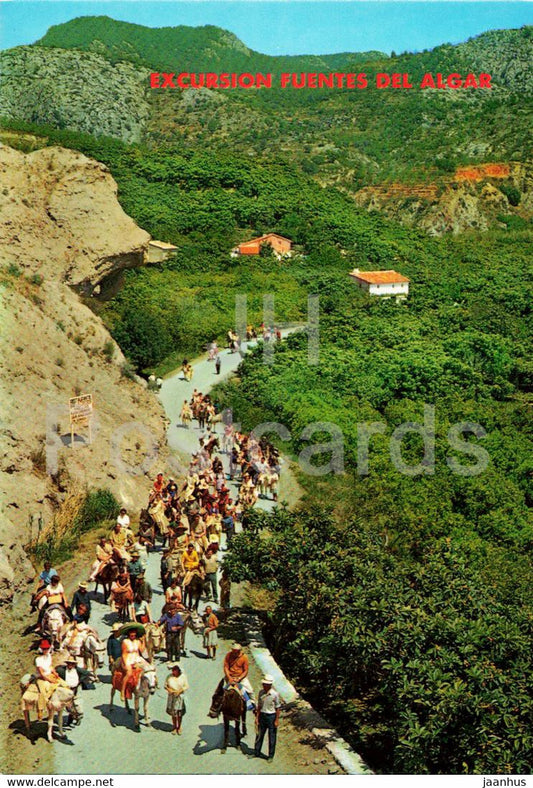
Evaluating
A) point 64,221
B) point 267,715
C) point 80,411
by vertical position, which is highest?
point 64,221

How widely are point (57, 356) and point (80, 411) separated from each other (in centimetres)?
181

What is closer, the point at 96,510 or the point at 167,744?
the point at 167,744

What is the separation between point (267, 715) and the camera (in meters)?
→ 13.6

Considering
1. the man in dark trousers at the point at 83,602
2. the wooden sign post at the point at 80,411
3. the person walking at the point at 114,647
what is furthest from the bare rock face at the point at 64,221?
the person walking at the point at 114,647

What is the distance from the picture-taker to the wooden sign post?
2217 cm

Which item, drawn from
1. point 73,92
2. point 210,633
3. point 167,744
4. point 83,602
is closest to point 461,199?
point 73,92

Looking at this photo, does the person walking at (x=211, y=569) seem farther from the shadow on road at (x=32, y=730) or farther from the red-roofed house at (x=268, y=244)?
the red-roofed house at (x=268, y=244)

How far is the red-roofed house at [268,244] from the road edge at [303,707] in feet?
131

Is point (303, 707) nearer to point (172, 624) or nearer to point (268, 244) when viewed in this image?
point (172, 624)

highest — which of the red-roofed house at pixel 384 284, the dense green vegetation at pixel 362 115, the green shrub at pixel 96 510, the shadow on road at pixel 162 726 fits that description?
the dense green vegetation at pixel 362 115

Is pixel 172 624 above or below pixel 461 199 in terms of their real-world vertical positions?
below

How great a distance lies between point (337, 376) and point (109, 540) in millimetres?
21931

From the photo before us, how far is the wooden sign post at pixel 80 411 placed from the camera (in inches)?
873

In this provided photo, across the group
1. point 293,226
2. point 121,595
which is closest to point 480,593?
point 121,595
